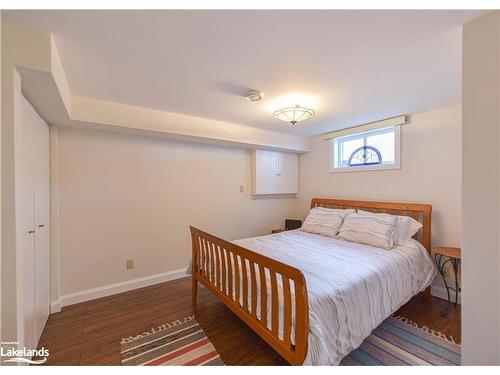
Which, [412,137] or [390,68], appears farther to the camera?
[412,137]

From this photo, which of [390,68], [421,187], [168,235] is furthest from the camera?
[168,235]

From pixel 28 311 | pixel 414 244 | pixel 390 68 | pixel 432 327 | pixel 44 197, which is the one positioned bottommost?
pixel 432 327

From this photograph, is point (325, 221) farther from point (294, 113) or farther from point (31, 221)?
point (31, 221)

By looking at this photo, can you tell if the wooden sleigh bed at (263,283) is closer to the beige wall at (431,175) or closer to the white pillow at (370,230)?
the beige wall at (431,175)

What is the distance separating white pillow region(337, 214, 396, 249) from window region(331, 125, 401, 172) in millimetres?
800

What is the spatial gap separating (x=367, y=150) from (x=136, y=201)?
327 centimetres

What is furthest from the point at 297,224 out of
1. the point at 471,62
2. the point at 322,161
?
the point at 471,62

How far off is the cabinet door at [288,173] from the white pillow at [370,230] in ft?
4.57

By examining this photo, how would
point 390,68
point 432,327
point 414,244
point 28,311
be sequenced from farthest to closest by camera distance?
point 414,244
point 432,327
point 390,68
point 28,311

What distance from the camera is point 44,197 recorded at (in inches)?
80.7

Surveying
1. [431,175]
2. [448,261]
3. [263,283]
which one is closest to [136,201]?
[263,283]

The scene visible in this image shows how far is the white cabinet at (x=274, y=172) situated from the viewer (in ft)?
12.0
